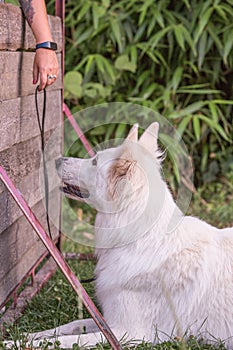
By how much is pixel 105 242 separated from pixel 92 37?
3.23m

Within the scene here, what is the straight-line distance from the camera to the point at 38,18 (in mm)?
2709

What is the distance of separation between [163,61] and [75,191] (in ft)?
9.18

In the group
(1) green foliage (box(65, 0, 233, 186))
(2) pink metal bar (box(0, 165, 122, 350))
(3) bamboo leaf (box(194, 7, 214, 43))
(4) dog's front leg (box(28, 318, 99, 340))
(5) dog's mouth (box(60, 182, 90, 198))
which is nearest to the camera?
(2) pink metal bar (box(0, 165, 122, 350))

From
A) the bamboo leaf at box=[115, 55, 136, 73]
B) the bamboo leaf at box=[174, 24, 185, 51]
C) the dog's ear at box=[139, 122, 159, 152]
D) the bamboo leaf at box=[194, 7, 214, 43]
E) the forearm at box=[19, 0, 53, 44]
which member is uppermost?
the forearm at box=[19, 0, 53, 44]

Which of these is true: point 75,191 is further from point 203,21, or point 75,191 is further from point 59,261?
point 203,21

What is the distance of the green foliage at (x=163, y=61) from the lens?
5.35m

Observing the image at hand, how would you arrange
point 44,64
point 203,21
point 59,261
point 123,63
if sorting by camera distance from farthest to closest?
point 123,63
point 203,21
point 44,64
point 59,261

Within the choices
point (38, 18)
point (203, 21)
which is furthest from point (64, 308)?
point (203, 21)

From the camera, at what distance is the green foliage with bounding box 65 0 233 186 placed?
535 cm

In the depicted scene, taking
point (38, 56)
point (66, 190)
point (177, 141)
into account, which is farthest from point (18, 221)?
point (177, 141)

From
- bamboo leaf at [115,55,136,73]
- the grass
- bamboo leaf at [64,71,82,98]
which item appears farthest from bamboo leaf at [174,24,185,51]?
the grass

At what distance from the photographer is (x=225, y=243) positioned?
110 inches

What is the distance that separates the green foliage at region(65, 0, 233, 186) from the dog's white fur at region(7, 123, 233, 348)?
2675 millimetres

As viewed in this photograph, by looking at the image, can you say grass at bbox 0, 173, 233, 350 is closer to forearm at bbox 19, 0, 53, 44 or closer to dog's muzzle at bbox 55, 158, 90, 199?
dog's muzzle at bbox 55, 158, 90, 199
